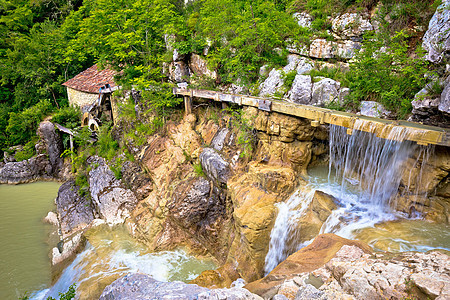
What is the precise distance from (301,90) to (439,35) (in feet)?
13.2

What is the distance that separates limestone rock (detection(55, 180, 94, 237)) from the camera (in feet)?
38.9

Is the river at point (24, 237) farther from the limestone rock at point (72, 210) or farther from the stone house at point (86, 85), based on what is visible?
the stone house at point (86, 85)

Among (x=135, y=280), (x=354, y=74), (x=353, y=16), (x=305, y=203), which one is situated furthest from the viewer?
(x=353, y=16)

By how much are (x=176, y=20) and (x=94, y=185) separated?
29.6 ft

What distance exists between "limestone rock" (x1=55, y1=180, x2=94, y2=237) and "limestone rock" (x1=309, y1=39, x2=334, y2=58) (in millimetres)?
12090

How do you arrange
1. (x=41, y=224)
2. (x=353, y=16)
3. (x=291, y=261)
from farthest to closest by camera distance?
(x=41, y=224), (x=353, y=16), (x=291, y=261)

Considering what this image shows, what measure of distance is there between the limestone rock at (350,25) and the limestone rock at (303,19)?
44.9 inches

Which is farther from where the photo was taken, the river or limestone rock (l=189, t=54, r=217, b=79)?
limestone rock (l=189, t=54, r=217, b=79)

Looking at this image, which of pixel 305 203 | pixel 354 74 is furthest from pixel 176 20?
pixel 305 203

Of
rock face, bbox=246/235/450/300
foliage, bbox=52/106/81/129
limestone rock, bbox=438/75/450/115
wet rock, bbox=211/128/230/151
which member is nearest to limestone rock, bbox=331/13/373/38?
limestone rock, bbox=438/75/450/115

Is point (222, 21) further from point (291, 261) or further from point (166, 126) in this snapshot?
point (291, 261)

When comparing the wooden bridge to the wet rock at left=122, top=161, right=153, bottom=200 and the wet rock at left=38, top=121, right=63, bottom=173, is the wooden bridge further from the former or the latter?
the wet rock at left=38, top=121, right=63, bottom=173

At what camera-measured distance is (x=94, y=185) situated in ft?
41.5

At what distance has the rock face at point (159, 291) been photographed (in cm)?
369
